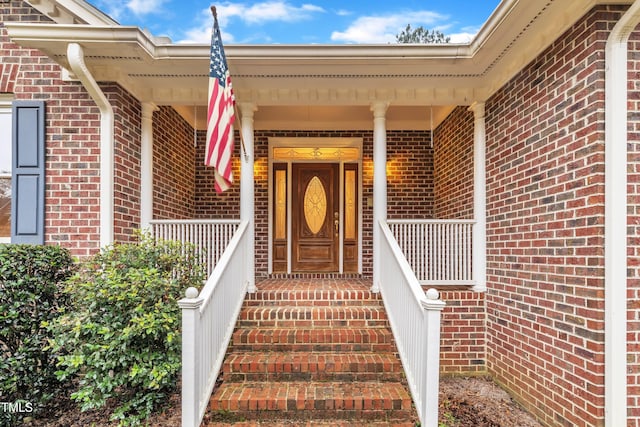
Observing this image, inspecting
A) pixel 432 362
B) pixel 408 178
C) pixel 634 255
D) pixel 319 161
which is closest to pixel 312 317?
pixel 432 362

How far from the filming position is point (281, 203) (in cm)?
621

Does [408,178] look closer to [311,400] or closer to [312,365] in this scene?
[312,365]

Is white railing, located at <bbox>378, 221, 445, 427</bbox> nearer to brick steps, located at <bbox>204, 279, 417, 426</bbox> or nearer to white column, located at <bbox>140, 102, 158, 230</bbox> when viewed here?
brick steps, located at <bbox>204, 279, 417, 426</bbox>

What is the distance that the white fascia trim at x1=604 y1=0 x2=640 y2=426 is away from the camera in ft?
8.18

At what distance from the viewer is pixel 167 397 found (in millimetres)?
3225

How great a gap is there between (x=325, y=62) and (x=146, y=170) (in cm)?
242

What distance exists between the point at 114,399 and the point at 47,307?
3.40 feet

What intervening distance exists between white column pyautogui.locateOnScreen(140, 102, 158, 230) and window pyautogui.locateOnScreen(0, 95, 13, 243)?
1.29 metres

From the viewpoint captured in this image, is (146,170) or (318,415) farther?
(146,170)

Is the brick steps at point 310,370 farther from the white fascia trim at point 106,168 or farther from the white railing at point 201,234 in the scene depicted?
the white fascia trim at point 106,168

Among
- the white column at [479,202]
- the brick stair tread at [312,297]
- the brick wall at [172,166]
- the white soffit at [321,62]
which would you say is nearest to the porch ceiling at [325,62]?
the white soffit at [321,62]

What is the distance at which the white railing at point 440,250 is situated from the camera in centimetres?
423

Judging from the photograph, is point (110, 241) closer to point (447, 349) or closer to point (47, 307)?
point (47, 307)

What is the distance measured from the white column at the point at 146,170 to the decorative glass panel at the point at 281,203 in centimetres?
228
